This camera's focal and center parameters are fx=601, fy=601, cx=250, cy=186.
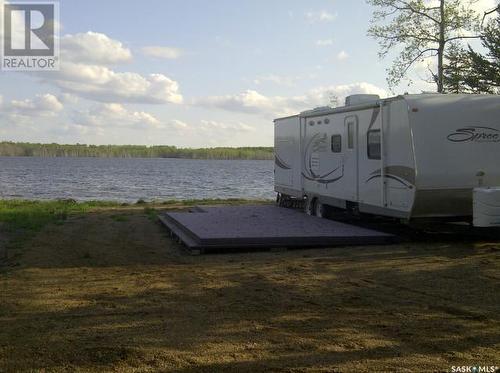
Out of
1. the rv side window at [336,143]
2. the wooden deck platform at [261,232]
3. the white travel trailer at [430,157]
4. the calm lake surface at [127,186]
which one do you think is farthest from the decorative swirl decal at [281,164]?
the calm lake surface at [127,186]

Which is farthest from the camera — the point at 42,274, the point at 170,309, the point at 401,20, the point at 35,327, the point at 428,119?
the point at 401,20

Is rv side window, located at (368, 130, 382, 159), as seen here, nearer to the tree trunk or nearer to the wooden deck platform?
the wooden deck platform

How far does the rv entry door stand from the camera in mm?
13930

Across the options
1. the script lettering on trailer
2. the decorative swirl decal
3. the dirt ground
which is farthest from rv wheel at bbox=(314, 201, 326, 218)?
the script lettering on trailer

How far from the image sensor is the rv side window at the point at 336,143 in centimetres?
1485

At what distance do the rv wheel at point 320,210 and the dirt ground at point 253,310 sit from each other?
175 inches

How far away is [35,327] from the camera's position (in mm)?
6320

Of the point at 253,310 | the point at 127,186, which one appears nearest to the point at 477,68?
the point at 253,310

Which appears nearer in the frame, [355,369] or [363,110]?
[355,369]

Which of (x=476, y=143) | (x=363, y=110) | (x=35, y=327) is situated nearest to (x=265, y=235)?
(x=363, y=110)

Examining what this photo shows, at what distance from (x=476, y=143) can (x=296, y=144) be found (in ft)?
22.5

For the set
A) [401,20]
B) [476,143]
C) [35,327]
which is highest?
[401,20]

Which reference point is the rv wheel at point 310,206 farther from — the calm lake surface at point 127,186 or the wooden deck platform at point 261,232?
the calm lake surface at point 127,186

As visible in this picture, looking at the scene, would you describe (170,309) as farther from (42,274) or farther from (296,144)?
(296,144)
